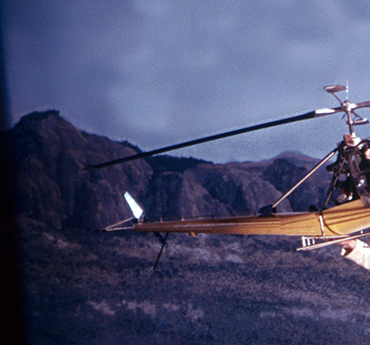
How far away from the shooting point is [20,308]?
891 centimetres

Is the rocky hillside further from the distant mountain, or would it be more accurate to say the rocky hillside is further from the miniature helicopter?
the miniature helicopter

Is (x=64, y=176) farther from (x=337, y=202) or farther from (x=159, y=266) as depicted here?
(x=337, y=202)

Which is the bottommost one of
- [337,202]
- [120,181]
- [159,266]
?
[337,202]

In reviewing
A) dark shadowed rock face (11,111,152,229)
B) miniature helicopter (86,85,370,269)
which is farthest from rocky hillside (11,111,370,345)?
miniature helicopter (86,85,370,269)

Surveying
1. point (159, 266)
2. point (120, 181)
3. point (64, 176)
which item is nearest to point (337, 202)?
point (159, 266)

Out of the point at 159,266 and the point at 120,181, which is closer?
the point at 159,266

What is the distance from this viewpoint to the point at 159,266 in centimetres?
1009

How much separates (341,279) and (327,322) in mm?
1401

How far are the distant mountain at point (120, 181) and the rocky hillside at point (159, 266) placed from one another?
39 mm

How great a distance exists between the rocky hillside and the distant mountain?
0.13ft

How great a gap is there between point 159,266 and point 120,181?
3.65 m

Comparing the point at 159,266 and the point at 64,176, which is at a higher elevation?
the point at 64,176

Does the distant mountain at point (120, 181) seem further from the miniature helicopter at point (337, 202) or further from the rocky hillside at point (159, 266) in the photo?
the miniature helicopter at point (337, 202)

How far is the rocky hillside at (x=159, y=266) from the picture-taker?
908 centimetres
